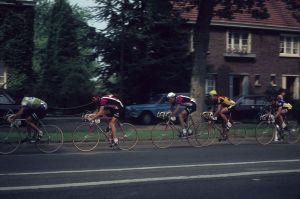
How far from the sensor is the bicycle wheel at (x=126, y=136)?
45.7 feet

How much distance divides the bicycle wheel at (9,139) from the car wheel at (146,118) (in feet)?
37.3

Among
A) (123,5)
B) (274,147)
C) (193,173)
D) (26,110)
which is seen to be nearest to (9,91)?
(123,5)

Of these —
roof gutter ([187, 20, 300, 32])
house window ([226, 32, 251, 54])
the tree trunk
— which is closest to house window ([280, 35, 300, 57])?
roof gutter ([187, 20, 300, 32])

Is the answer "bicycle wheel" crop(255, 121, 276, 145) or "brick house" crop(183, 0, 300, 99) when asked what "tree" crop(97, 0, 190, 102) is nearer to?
"brick house" crop(183, 0, 300, 99)

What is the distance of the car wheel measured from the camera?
942 inches

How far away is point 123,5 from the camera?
2564 centimetres

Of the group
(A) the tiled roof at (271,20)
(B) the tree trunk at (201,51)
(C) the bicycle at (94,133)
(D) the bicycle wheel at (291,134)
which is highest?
(A) the tiled roof at (271,20)

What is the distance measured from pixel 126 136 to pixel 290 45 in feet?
78.8

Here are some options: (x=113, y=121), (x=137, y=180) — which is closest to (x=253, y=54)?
(x=113, y=121)

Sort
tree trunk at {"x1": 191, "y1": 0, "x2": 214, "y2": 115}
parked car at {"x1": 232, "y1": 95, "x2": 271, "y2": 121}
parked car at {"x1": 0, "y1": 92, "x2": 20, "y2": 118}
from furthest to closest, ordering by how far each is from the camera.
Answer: parked car at {"x1": 232, "y1": 95, "x2": 271, "y2": 121} < parked car at {"x1": 0, "y1": 92, "x2": 20, "y2": 118} < tree trunk at {"x1": 191, "y1": 0, "x2": 214, "y2": 115}

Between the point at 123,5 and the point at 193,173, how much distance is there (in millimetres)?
17680

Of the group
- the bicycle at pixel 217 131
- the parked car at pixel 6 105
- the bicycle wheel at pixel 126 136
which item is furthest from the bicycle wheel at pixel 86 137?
the parked car at pixel 6 105

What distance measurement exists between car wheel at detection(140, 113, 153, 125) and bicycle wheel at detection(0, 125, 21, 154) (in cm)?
1137

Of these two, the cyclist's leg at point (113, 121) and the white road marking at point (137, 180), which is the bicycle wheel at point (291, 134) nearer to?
the cyclist's leg at point (113, 121)
